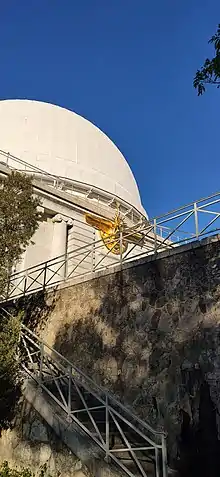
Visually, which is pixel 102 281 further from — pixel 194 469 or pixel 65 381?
pixel 194 469

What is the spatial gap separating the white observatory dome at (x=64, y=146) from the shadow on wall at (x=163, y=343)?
47.3 feet

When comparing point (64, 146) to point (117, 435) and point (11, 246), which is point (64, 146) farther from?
point (117, 435)

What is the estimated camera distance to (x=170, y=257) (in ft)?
29.9

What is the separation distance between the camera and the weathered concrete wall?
7.41 metres

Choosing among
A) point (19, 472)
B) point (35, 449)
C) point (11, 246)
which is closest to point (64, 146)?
point (11, 246)

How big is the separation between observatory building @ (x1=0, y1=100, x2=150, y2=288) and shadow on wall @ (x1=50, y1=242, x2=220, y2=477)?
783 centimetres

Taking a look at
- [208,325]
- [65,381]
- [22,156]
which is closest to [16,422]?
[65,381]

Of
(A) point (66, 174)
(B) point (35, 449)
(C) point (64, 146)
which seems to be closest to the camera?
(B) point (35, 449)

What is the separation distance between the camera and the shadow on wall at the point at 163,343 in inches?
291

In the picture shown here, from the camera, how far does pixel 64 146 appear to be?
25.7 m

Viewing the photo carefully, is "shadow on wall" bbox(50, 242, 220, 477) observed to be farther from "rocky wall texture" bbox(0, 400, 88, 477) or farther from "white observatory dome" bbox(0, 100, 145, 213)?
"white observatory dome" bbox(0, 100, 145, 213)

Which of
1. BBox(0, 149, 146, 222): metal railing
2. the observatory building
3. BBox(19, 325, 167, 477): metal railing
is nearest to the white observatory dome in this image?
the observatory building

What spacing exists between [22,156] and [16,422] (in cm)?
1774

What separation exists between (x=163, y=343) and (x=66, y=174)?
54.2 feet
